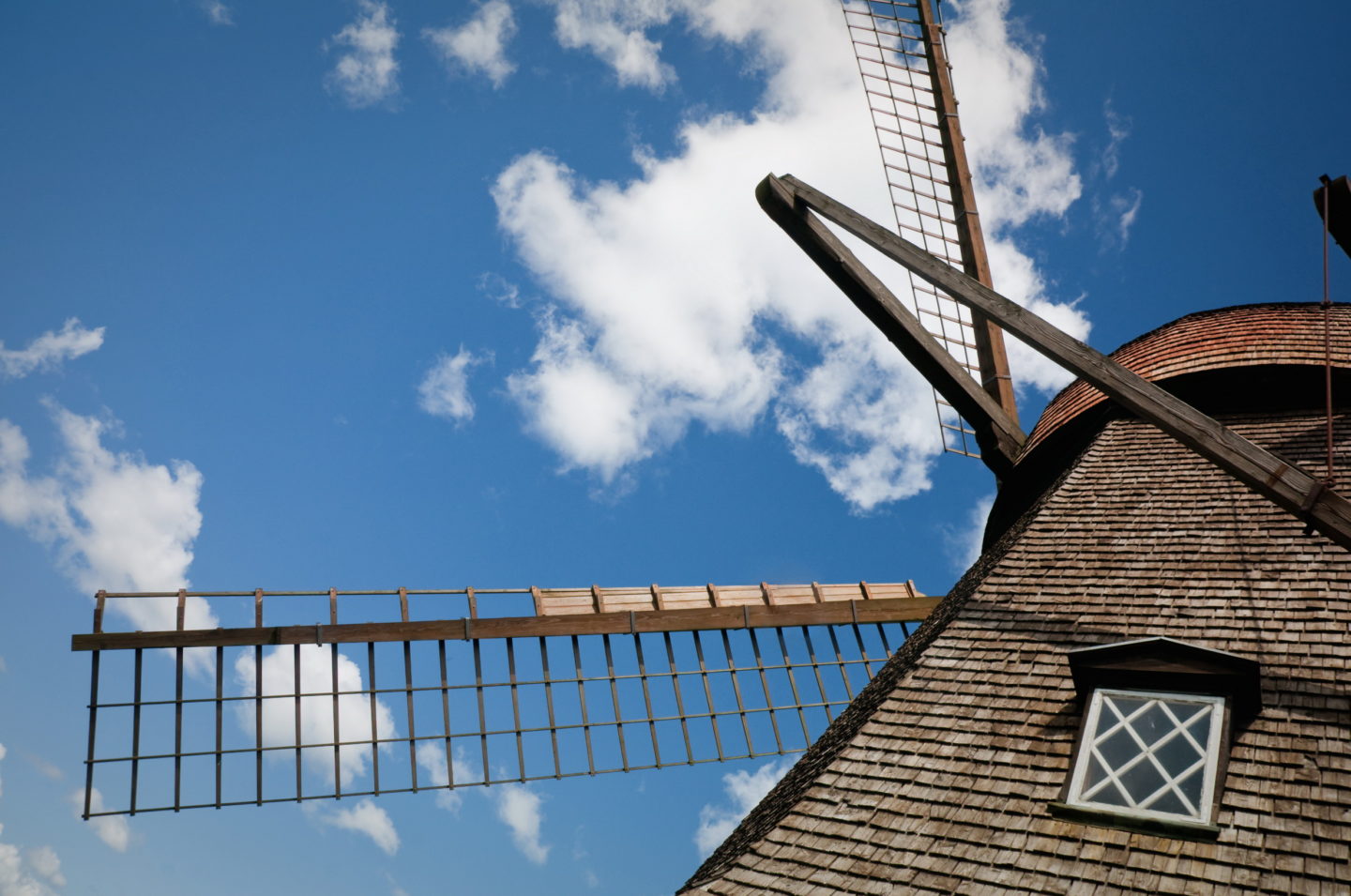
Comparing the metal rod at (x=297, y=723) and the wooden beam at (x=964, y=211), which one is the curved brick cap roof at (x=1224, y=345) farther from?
the metal rod at (x=297, y=723)

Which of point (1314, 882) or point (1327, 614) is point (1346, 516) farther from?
point (1314, 882)

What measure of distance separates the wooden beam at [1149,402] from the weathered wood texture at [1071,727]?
628 millimetres

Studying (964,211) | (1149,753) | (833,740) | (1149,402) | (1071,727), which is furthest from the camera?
(964,211)

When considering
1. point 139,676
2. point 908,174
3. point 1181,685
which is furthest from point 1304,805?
point 908,174

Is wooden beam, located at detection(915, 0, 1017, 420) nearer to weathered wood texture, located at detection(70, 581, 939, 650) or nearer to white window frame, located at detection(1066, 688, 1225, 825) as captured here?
weathered wood texture, located at detection(70, 581, 939, 650)

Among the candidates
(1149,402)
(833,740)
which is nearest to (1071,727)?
(833,740)

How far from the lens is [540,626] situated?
844 cm

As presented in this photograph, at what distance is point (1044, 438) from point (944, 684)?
3.64 metres

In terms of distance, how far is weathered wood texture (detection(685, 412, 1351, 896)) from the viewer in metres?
4.08

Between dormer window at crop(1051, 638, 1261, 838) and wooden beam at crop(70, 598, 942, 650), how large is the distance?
4.17 meters

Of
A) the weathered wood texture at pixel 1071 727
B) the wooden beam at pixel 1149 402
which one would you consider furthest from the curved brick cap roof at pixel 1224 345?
the wooden beam at pixel 1149 402

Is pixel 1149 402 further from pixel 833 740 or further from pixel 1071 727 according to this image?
pixel 833 740

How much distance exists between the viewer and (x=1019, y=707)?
5.02m

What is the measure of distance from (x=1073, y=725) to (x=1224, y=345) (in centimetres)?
430
